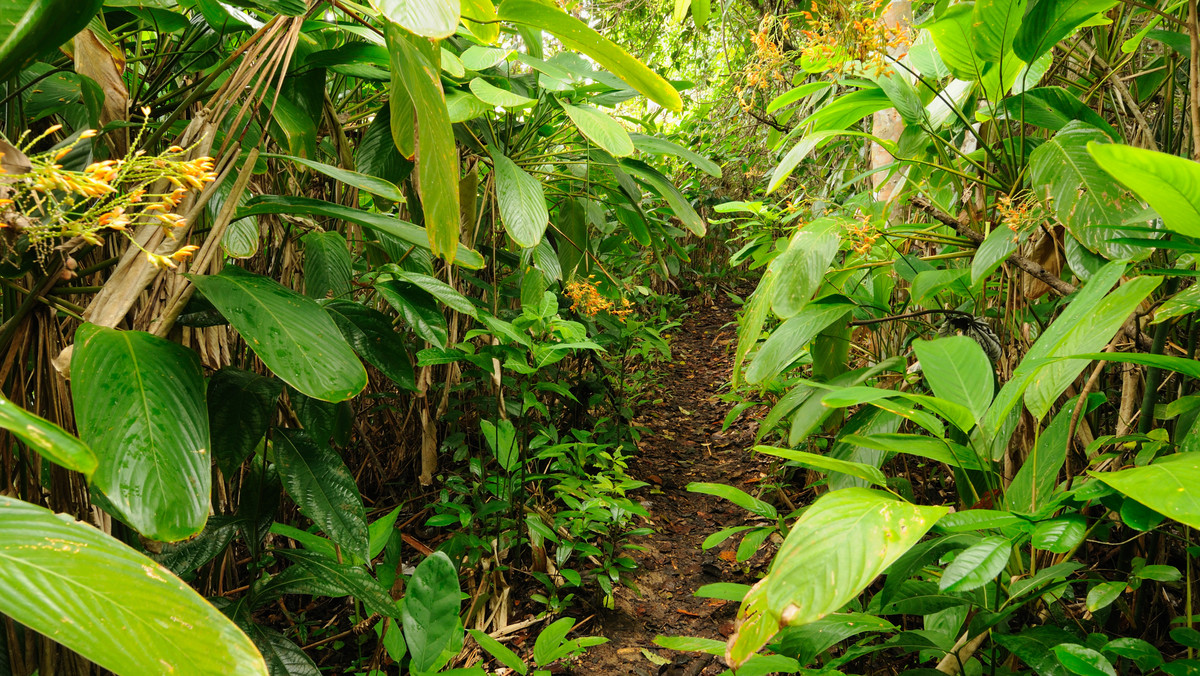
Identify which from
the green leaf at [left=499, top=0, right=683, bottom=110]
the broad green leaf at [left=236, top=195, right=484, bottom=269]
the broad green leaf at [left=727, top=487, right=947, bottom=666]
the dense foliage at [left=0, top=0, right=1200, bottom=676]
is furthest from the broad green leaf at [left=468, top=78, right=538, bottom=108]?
the broad green leaf at [left=727, top=487, right=947, bottom=666]

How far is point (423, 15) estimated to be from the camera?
1.39 ft

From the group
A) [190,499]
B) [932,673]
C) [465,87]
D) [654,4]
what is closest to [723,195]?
[654,4]

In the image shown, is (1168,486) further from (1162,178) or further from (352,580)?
(352,580)

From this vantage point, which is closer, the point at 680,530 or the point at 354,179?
the point at 354,179

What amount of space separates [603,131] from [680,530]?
1336 millimetres

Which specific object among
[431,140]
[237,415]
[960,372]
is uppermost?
[431,140]

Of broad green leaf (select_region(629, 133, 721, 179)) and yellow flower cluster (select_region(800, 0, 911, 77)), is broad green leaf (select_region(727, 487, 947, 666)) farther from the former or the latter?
broad green leaf (select_region(629, 133, 721, 179))

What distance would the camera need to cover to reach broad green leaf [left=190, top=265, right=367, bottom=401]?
0.63m

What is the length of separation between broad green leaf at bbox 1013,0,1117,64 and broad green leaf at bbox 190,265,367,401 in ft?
3.21

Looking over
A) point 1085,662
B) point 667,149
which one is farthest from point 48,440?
point 667,149

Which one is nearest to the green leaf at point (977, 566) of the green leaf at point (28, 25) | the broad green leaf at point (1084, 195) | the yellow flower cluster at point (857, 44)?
the broad green leaf at point (1084, 195)

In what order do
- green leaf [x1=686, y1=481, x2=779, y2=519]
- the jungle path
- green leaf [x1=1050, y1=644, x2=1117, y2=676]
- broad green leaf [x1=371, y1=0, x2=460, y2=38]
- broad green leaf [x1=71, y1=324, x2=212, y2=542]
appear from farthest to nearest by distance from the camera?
the jungle path < green leaf [x1=686, y1=481, x2=779, y2=519] < green leaf [x1=1050, y1=644, x2=1117, y2=676] < broad green leaf [x1=71, y1=324, x2=212, y2=542] < broad green leaf [x1=371, y1=0, x2=460, y2=38]

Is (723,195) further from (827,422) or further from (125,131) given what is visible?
(125,131)

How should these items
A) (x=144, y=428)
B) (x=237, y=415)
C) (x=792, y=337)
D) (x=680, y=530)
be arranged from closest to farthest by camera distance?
(x=144, y=428) < (x=237, y=415) < (x=792, y=337) < (x=680, y=530)
